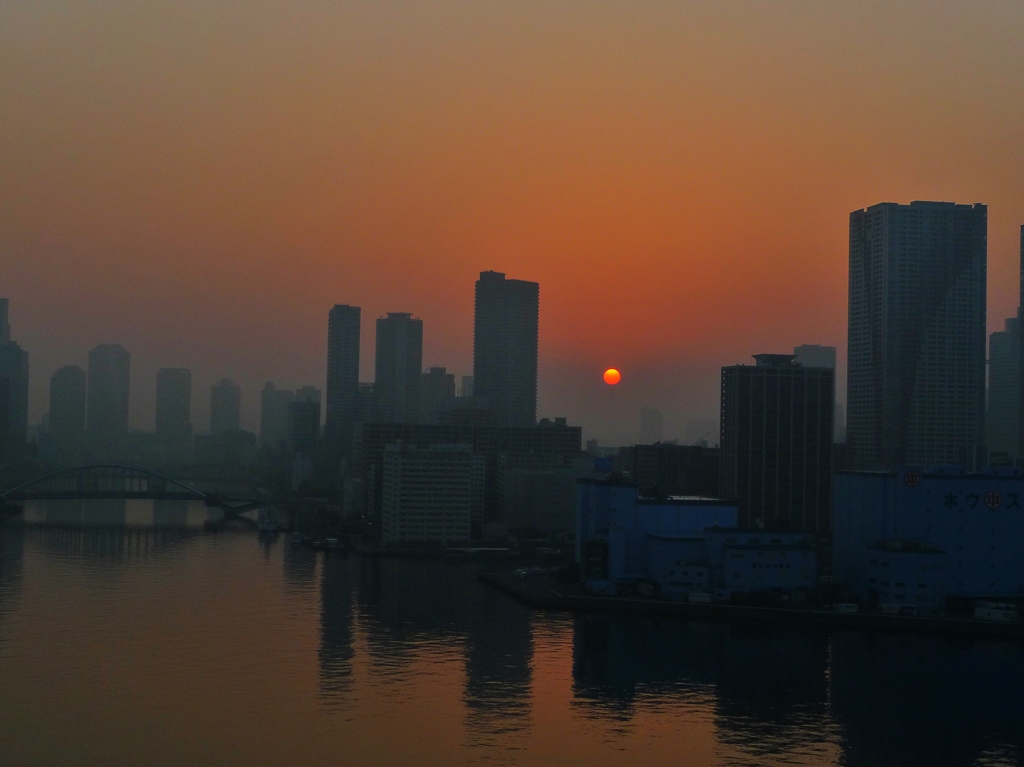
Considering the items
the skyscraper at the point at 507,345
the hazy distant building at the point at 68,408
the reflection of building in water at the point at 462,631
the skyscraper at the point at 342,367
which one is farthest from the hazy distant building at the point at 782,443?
the hazy distant building at the point at 68,408

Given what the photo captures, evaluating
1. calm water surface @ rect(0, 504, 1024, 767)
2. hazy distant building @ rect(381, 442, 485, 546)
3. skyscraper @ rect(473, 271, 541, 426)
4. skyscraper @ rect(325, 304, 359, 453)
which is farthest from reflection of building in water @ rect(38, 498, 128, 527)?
skyscraper @ rect(473, 271, 541, 426)

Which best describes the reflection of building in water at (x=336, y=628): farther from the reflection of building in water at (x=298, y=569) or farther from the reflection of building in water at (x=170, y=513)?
the reflection of building in water at (x=170, y=513)

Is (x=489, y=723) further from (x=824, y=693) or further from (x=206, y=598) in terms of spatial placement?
(x=206, y=598)

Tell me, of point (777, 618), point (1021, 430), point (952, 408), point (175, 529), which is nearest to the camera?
point (777, 618)

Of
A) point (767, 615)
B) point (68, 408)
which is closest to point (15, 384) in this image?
point (68, 408)

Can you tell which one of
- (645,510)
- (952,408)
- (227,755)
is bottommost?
(227,755)

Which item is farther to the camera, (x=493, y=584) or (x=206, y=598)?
(x=493, y=584)

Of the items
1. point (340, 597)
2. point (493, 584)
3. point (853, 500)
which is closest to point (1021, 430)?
point (853, 500)
